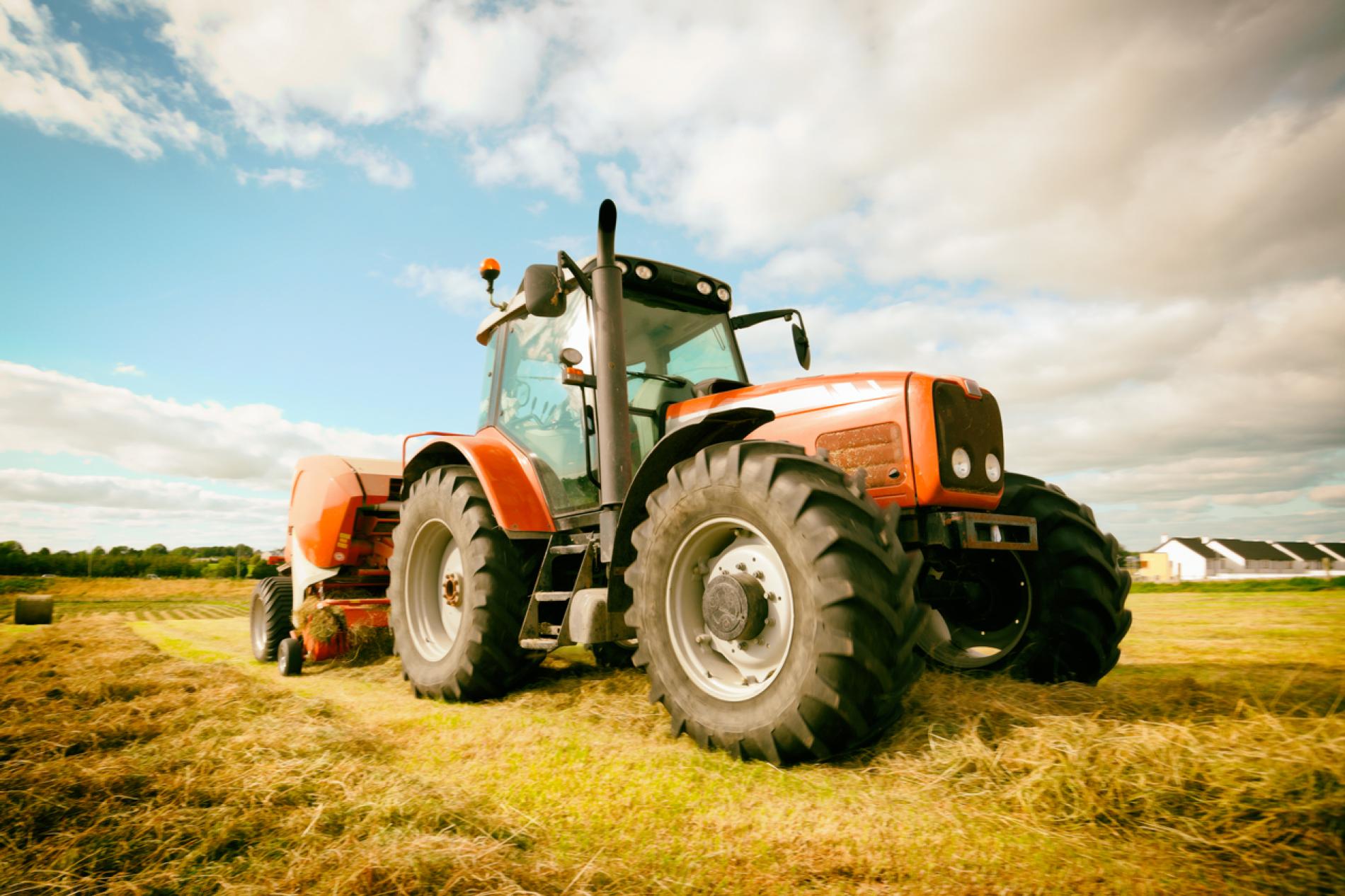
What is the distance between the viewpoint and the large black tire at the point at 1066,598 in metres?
3.68

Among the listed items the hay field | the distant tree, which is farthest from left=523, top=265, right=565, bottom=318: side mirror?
the distant tree

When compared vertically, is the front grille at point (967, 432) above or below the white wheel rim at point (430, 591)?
above

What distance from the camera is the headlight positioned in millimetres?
3295

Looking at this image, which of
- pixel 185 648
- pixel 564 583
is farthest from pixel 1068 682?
pixel 185 648

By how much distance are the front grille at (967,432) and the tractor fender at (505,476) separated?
2.27 m

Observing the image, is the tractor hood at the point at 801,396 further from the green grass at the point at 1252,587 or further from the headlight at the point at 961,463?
the green grass at the point at 1252,587

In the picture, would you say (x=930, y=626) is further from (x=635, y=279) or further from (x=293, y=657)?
(x=293, y=657)

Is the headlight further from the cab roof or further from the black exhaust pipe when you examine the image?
the cab roof

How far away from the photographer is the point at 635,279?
14.6 feet

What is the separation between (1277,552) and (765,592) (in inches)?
2072

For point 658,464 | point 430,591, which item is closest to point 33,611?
point 430,591

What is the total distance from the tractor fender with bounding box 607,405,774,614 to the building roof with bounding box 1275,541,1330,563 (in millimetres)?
38973

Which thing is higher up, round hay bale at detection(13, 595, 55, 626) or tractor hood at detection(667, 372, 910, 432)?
tractor hood at detection(667, 372, 910, 432)

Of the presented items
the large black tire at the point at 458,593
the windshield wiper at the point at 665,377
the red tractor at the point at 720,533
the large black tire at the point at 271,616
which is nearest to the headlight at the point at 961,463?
the red tractor at the point at 720,533
